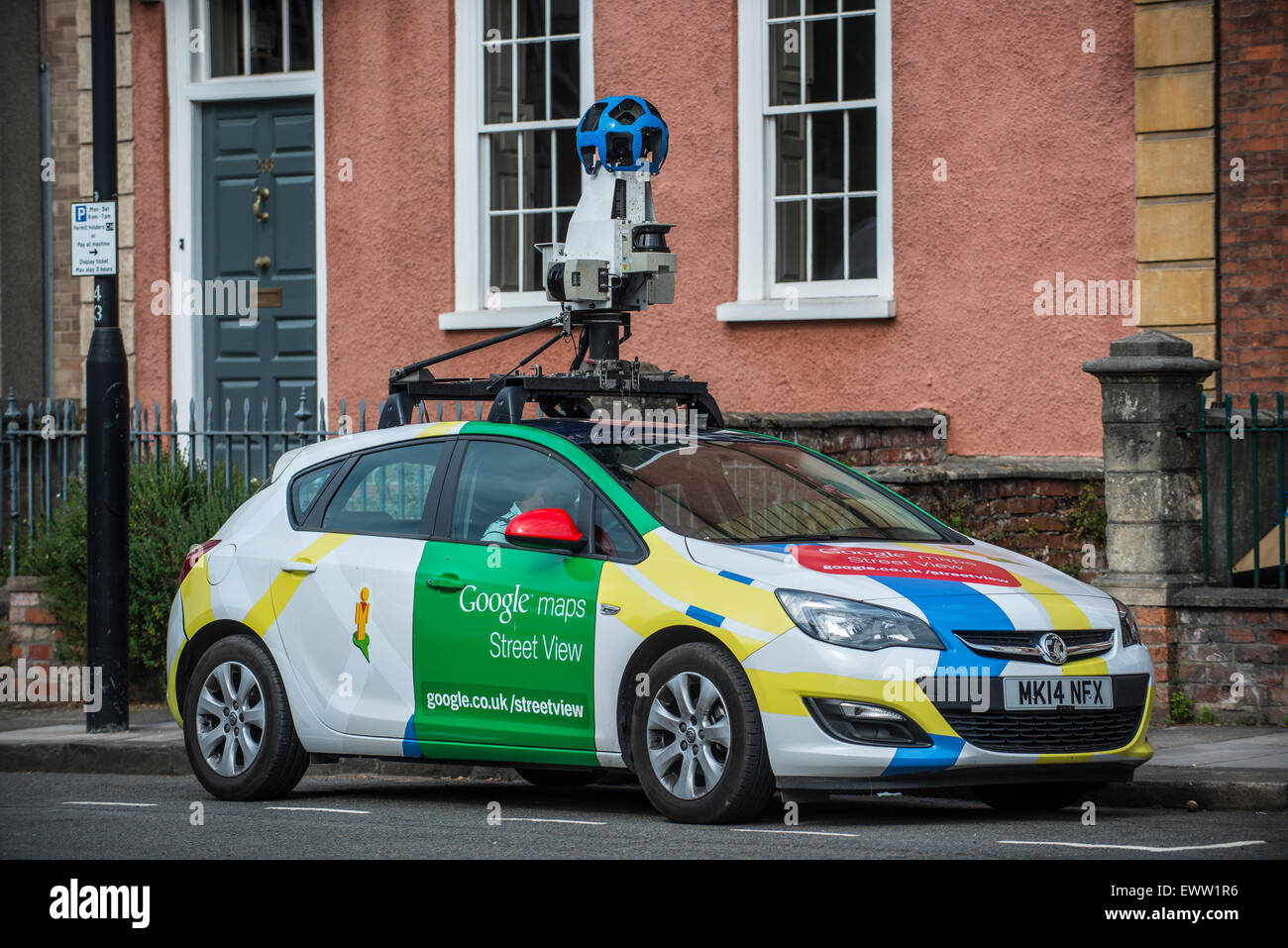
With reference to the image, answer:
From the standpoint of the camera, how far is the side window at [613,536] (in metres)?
8.30

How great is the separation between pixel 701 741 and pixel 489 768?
265 cm

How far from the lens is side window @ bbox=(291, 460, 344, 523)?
9.48 m

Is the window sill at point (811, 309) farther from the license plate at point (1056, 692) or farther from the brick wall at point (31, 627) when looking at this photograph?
the license plate at point (1056, 692)

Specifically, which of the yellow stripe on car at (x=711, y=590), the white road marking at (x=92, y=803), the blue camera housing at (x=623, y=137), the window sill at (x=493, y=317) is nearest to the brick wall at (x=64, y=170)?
the window sill at (x=493, y=317)

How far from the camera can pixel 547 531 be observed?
27.3 feet

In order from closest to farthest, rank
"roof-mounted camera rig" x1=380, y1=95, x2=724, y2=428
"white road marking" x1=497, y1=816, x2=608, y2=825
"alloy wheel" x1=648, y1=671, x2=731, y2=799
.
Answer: "alloy wheel" x1=648, y1=671, x2=731, y2=799 → "white road marking" x1=497, y1=816, x2=608, y2=825 → "roof-mounted camera rig" x1=380, y1=95, x2=724, y2=428

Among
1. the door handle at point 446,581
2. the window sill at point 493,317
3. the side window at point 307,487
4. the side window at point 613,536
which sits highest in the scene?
the window sill at point 493,317

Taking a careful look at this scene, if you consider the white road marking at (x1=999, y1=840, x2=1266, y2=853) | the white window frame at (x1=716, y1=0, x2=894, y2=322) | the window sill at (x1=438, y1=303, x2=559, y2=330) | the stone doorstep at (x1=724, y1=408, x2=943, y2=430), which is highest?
the white window frame at (x1=716, y1=0, x2=894, y2=322)

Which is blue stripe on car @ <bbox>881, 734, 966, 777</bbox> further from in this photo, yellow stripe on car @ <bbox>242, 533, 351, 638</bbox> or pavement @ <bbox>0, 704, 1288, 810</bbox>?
yellow stripe on car @ <bbox>242, 533, 351, 638</bbox>

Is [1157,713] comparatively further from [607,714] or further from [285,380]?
[285,380]

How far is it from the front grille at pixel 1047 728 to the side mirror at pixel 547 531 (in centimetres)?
168

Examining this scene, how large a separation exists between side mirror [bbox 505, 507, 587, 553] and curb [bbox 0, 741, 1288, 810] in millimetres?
2029

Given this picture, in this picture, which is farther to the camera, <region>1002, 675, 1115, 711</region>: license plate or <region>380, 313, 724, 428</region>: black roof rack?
<region>380, 313, 724, 428</region>: black roof rack

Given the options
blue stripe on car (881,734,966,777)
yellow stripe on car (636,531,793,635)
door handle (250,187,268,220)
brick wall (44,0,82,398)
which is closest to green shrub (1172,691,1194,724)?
blue stripe on car (881,734,966,777)
